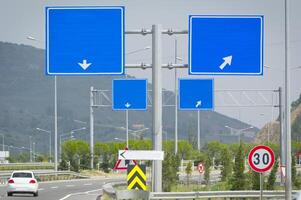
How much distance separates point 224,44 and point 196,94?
23.0 meters

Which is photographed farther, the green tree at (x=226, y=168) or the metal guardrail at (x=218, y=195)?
the green tree at (x=226, y=168)

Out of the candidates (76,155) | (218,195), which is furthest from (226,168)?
(218,195)

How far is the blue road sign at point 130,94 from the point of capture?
44.2 metres

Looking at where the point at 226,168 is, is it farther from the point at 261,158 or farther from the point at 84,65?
the point at 261,158

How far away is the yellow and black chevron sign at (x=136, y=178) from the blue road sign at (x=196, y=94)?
21.3 m

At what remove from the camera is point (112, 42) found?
92.9 ft

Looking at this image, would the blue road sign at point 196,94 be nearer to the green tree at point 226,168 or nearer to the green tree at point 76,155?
the green tree at point 226,168

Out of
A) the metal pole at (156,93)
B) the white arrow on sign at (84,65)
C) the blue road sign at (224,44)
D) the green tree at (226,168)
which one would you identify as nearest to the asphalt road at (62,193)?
the green tree at (226,168)

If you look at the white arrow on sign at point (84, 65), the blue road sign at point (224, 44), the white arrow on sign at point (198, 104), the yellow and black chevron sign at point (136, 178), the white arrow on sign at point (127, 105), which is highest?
the blue road sign at point (224, 44)

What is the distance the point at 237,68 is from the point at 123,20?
3.80 meters

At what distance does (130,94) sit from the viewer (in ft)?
148

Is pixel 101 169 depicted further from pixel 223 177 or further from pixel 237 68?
pixel 237 68

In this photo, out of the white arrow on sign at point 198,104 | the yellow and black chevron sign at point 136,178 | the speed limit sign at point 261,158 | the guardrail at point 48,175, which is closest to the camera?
the speed limit sign at point 261,158

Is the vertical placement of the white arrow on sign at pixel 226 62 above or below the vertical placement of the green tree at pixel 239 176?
above
